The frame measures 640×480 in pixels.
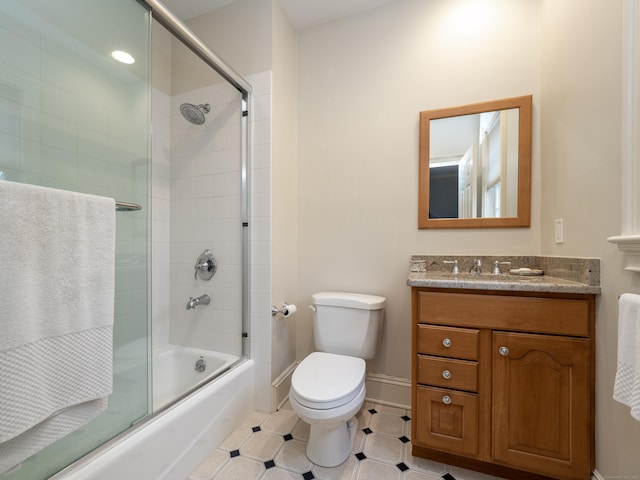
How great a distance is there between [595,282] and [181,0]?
2.67 metres

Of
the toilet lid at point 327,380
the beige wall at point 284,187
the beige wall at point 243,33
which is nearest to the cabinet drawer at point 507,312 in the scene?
the toilet lid at point 327,380

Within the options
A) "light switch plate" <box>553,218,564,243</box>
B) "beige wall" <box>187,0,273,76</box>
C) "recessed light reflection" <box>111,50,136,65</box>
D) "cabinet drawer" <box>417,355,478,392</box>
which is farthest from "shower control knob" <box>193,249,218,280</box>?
"light switch plate" <box>553,218,564,243</box>

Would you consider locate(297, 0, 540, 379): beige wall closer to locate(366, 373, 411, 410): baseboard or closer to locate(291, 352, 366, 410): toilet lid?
locate(366, 373, 411, 410): baseboard

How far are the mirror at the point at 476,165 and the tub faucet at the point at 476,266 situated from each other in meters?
0.20

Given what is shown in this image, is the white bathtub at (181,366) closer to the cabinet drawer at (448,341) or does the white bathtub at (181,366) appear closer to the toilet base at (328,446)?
the toilet base at (328,446)

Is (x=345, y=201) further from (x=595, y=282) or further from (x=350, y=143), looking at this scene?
(x=595, y=282)

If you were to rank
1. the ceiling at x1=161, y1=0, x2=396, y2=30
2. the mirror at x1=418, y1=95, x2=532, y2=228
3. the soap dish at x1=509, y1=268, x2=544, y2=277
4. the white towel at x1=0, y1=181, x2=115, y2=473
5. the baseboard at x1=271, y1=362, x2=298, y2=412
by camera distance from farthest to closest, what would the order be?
the ceiling at x1=161, y1=0, x2=396, y2=30 → the baseboard at x1=271, y1=362, x2=298, y2=412 → the mirror at x1=418, y1=95, x2=532, y2=228 → the soap dish at x1=509, y1=268, x2=544, y2=277 → the white towel at x1=0, y1=181, x2=115, y2=473

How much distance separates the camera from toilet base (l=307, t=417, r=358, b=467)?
4.06 ft

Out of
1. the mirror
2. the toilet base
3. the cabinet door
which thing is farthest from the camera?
the mirror

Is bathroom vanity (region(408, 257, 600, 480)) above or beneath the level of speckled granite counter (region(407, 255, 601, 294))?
beneath

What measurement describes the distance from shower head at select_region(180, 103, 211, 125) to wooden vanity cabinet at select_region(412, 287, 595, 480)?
1.67 metres

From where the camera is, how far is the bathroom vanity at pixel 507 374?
1.03m

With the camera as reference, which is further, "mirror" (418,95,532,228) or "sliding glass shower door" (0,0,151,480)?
"mirror" (418,95,532,228)

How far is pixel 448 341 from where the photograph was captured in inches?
46.1
